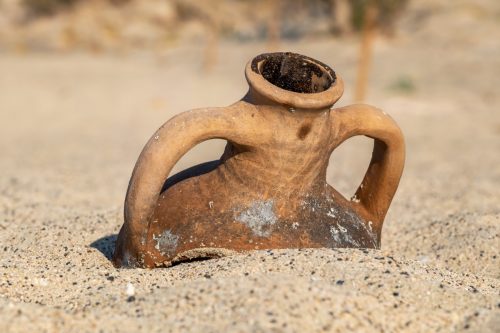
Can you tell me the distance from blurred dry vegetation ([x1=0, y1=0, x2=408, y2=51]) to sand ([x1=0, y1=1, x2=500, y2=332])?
353 inches

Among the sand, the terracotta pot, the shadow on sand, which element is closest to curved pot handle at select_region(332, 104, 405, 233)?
the terracotta pot

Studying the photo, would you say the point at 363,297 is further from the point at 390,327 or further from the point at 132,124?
the point at 132,124

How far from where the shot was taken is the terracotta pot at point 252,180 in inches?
122

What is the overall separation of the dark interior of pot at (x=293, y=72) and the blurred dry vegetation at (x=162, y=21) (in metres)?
17.8

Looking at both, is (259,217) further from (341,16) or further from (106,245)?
(341,16)

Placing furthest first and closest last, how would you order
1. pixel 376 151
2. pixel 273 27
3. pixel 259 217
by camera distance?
pixel 273 27 → pixel 376 151 → pixel 259 217

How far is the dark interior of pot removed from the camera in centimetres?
335

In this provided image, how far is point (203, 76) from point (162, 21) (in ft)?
40.3

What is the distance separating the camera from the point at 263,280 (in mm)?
2721

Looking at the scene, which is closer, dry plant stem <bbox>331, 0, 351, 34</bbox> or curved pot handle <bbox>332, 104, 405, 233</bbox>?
curved pot handle <bbox>332, 104, 405, 233</bbox>

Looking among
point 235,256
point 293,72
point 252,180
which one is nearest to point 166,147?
point 252,180

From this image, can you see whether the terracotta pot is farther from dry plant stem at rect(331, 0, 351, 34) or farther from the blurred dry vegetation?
dry plant stem at rect(331, 0, 351, 34)

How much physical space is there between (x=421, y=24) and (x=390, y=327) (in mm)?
22367

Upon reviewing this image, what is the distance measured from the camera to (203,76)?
634 inches
